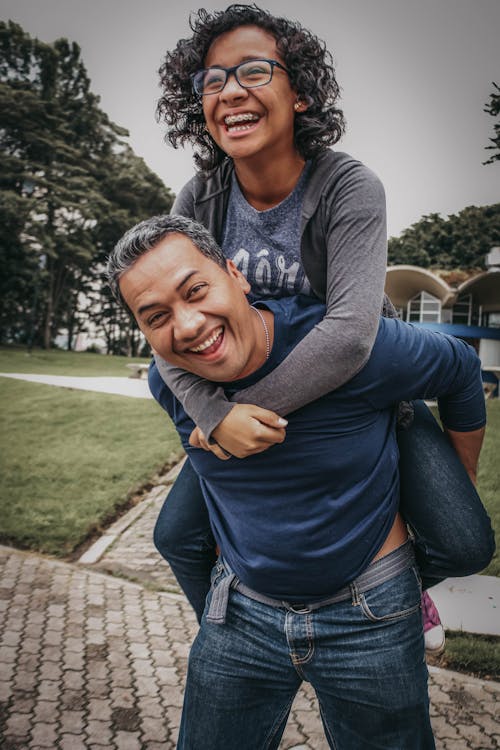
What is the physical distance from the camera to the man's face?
1.51 metres

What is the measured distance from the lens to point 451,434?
1836 mm

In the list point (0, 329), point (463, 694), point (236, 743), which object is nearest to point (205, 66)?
point (236, 743)

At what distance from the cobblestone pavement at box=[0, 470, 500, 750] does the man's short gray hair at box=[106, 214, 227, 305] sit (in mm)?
2784

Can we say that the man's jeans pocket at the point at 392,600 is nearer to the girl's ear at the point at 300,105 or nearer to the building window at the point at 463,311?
the girl's ear at the point at 300,105

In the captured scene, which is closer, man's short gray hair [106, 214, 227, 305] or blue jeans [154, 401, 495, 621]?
man's short gray hair [106, 214, 227, 305]

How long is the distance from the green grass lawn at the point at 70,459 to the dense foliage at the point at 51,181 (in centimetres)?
1144

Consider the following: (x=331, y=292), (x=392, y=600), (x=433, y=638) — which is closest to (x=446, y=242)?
(x=433, y=638)

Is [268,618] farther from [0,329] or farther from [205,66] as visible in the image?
[0,329]

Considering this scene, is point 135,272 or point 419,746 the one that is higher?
point 135,272

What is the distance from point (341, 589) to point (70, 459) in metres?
7.29

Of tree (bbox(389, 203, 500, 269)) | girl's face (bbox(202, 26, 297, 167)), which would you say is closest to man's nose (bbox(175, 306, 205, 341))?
girl's face (bbox(202, 26, 297, 167))

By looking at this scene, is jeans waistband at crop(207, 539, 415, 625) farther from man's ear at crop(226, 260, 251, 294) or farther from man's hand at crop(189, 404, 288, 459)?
man's ear at crop(226, 260, 251, 294)

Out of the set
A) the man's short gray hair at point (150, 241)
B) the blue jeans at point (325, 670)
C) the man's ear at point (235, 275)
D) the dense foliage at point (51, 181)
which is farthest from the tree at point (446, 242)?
the blue jeans at point (325, 670)

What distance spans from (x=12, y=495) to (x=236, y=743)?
20.0 feet
